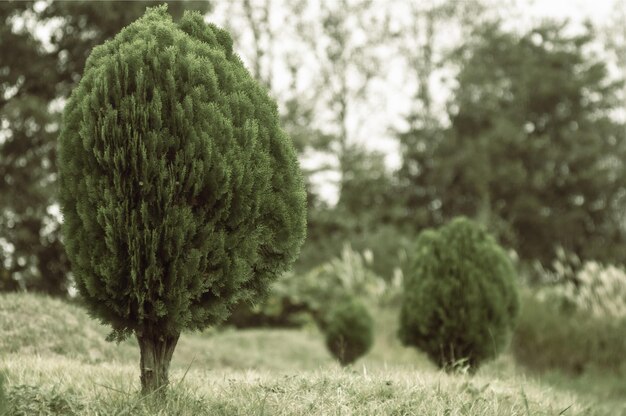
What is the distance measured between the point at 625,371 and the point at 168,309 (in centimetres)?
930

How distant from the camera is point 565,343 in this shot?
38.5ft

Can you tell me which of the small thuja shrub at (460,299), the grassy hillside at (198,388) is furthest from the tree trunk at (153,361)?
the small thuja shrub at (460,299)

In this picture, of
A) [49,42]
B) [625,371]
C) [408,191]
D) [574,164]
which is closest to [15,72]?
[49,42]

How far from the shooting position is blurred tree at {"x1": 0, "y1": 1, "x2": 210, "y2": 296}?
1122cm

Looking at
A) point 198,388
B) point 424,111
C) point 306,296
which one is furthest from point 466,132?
point 198,388

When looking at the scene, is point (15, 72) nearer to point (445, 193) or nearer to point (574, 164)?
point (445, 193)

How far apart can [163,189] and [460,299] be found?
463 cm

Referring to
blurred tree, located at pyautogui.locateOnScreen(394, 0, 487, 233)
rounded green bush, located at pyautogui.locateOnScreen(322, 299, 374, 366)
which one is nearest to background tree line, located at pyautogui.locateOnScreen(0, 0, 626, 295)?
blurred tree, located at pyautogui.locateOnScreen(394, 0, 487, 233)

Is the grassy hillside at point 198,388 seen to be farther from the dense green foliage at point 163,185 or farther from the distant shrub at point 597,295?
the distant shrub at point 597,295

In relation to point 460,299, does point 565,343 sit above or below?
below

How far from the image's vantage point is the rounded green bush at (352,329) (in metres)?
9.75

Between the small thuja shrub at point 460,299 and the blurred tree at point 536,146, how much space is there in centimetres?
1280

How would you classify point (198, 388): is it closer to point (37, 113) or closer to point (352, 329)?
point (352, 329)

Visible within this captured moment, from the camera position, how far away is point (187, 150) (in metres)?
4.52
